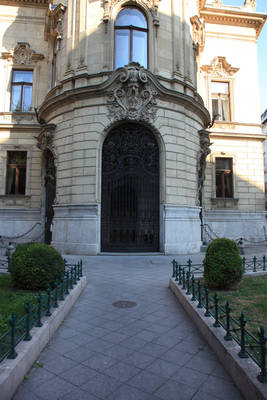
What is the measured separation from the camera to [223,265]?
22.5 ft

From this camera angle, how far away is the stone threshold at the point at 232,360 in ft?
9.67

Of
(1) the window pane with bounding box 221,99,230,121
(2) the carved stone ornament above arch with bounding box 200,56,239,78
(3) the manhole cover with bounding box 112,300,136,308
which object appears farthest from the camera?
(1) the window pane with bounding box 221,99,230,121

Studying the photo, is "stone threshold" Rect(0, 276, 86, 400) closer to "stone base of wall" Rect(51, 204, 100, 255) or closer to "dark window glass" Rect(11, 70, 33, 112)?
"stone base of wall" Rect(51, 204, 100, 255)

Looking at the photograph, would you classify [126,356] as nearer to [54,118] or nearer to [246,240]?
[54,118]

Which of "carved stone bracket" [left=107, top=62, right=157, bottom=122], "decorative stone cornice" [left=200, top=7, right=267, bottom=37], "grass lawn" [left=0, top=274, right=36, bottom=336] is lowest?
"grass lawn" [left=0, top=274, right=36, bottom=336]

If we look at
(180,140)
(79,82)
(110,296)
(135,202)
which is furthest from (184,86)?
(110,296)

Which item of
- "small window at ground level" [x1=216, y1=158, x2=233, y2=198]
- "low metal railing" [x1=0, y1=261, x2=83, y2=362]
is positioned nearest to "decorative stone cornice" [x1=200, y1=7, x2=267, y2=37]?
"small window at ground level" [x1=216, y1=158, x2=233, y2=198]

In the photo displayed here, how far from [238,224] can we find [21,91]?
18.6 m

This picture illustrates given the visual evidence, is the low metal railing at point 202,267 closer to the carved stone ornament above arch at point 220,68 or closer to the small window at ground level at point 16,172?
the small window at ground level at point 16,172

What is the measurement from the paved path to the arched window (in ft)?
44.0

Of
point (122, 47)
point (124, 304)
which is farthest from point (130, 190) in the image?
point (124, 304)

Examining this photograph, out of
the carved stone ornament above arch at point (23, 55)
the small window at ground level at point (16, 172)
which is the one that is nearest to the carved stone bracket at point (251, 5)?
the carved stone ornament above arch at point (23, 55)

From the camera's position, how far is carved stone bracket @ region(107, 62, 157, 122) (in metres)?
14.3

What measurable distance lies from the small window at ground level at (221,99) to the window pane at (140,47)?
8355 mm
